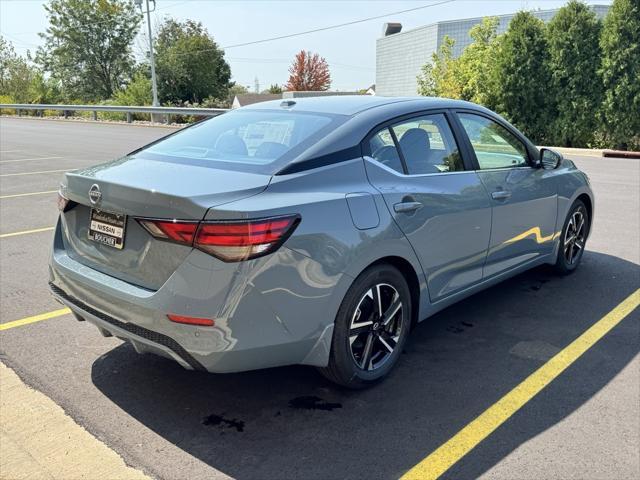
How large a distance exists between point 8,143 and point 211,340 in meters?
19.6

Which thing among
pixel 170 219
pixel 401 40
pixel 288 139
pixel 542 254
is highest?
pixel 401 40

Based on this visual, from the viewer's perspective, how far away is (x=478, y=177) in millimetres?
4148

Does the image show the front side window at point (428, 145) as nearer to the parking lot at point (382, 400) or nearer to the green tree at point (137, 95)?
the parking lot at point (382, 400)

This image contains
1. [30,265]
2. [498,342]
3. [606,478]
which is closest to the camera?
[606,478]

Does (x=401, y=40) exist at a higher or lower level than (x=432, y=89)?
higher

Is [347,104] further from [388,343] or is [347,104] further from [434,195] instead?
[388,343]

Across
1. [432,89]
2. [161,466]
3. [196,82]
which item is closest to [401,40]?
[432,89]

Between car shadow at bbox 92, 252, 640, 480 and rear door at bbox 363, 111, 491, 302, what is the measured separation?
0.48m

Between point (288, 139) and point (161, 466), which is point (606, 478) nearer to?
point (161, 466)

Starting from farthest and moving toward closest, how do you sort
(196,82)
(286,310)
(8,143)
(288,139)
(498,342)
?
(196,82), (8,143), (498,342), (288,139), (286,310)

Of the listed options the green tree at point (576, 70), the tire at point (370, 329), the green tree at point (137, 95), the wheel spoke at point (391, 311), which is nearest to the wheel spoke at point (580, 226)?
the tire at point (370, 329)

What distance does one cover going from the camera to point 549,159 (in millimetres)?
4992

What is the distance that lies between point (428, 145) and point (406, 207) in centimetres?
67

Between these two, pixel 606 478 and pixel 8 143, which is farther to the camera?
pixel 8 143
